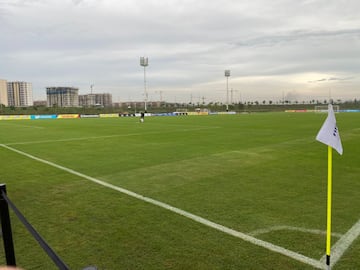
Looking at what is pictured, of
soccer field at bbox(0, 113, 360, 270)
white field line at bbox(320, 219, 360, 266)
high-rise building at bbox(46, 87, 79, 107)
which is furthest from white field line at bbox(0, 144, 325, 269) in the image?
high-rise building at bbox(46, 87, 79, 107)

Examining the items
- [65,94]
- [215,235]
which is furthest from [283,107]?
[215,235]

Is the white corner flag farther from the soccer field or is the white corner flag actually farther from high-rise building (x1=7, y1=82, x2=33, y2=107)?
high-rise building (x1=7, y1=82, x2=33, y2=107)

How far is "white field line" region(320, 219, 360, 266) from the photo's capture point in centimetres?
392

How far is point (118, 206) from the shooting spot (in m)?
6.10

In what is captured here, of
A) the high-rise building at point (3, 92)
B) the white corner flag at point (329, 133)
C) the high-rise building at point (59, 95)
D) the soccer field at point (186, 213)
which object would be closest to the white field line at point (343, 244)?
the soccer field at point (186, 213)

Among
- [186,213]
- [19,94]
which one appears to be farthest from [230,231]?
[19,94]

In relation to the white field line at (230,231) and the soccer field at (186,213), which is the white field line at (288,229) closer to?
the soccer field at (186,213)

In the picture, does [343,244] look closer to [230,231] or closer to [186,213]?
[230,231]

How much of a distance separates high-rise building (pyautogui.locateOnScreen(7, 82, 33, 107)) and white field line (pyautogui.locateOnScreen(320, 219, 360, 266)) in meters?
168

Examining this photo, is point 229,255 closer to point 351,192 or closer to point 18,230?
point 18,230

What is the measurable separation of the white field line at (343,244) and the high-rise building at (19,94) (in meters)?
168

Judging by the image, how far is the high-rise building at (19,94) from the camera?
151000 mm

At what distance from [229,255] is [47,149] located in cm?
1312

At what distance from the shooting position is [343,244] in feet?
14.1
